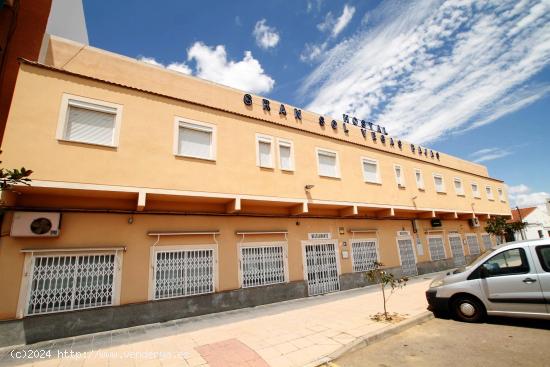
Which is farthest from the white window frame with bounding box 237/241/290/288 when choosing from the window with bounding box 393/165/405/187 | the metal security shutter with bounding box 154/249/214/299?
the window with bounding box 393/165/405/187

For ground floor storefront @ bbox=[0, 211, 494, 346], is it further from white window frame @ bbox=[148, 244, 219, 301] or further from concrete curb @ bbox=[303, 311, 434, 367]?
concrete curb @ bbox=[303, 311, 434, 367]

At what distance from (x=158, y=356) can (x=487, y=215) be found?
82.6ft

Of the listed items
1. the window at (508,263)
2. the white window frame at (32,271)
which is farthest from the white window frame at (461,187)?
the white window frame at (32,271)

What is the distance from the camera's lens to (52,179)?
22.5 ft

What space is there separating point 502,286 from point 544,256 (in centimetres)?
106

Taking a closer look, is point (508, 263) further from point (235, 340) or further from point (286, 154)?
point (286, 154)

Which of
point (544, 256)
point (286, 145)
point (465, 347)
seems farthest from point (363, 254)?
point (465, 347)

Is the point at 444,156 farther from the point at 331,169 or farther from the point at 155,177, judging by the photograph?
the point at 155,177

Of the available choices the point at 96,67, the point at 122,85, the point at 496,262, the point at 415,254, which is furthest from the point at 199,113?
the point at 415,254

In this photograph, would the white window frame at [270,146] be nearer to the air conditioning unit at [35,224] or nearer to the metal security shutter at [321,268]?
the metal security shutter at [321,268]

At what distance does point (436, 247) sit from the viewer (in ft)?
57.7

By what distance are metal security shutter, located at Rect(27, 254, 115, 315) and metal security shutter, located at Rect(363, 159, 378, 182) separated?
37.3 ft

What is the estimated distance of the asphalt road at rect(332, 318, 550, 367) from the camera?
4.75 m

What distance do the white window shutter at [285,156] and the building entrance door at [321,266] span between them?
3271mm
